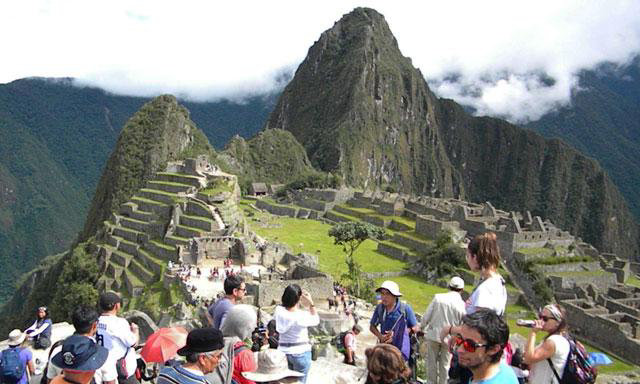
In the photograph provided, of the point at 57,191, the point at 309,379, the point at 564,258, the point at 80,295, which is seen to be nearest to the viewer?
the point at 309,379

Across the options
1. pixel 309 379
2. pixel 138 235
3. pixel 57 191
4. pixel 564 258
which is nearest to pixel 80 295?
pixel 138 235

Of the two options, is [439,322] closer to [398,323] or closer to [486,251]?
[398,323]

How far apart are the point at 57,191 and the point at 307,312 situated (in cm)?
10730

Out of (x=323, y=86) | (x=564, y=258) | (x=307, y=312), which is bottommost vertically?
(x=564, y=258)

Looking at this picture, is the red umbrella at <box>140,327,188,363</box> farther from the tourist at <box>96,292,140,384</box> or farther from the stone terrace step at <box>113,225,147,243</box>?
the stone terrace step at <box>113,225,147,243</box>

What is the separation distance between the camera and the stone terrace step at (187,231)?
1246 inches

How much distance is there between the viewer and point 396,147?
17438cm

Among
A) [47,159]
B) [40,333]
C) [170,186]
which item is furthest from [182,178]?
[47,159]

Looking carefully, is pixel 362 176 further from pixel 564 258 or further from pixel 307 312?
pixel 307 312

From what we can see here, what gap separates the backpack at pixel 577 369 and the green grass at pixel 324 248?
92.0ft

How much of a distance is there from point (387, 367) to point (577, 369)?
191cm

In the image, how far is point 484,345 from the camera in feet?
14.7

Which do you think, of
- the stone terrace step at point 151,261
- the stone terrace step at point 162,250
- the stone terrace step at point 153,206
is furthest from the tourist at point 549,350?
the stone terrace step at point 153,206

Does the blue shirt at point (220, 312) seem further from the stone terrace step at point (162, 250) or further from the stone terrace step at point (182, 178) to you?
the stone terrace step at point (182, 178)
